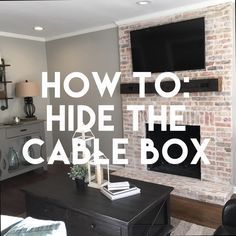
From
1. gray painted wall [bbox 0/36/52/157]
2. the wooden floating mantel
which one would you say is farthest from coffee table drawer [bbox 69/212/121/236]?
gray painted wall [bbox 0/36/52/157]

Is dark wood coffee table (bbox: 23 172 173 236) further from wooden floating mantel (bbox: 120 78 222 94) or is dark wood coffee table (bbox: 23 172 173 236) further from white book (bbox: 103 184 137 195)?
wooden floating mantel (bbox: 120 78 222 94)

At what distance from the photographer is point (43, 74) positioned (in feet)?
16.3

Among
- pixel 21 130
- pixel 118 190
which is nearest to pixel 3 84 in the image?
pixel 21 130

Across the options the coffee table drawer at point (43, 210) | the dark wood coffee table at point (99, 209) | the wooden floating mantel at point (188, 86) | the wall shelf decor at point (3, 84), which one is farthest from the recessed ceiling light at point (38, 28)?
the coffee table drawer at point (43, 210)

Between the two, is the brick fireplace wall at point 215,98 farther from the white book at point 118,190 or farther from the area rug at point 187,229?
the white book at point 118,190

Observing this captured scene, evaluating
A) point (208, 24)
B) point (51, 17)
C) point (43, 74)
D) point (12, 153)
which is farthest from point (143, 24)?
point (12, 153)

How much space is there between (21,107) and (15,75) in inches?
20.9

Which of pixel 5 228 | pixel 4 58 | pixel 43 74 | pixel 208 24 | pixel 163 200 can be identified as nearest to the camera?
pixel 5 228

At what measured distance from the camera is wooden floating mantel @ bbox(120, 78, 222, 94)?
317 cm

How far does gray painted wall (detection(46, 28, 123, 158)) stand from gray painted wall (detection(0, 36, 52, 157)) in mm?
177

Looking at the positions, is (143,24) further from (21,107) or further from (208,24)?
(21,107)

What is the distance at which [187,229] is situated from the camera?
8.25ft

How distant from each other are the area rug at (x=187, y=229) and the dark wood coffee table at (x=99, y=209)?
144 millimetres

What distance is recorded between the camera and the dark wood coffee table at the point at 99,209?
1.94m
